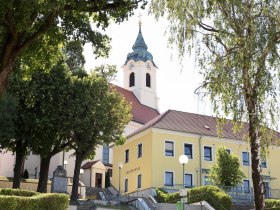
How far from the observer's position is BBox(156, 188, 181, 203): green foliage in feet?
107

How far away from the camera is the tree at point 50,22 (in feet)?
42.9

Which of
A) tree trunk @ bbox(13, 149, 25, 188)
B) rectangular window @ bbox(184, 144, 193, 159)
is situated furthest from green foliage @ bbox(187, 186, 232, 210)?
rectangular window @ bbox(184, 144, 193, 159)

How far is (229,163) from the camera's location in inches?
1369

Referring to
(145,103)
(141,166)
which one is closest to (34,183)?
(141,166)

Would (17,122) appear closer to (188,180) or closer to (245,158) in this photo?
(188,180)

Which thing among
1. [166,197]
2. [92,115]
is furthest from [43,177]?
[166,197]

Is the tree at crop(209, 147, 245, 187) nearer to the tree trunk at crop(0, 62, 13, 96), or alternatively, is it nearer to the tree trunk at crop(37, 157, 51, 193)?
the tree trunk at crop(37, 157, 51, 193)

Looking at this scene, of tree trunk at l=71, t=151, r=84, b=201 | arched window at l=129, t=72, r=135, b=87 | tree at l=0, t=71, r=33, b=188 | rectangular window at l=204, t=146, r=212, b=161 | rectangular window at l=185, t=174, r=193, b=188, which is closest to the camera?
tree at l=0, t=71, r=33, b=188

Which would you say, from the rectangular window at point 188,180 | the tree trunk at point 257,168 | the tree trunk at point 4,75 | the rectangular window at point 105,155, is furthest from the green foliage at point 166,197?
the tree trunk at point 4,75

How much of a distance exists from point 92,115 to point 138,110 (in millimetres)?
34225

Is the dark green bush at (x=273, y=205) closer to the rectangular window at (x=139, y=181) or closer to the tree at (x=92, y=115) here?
the tree at (x=92, y=115)

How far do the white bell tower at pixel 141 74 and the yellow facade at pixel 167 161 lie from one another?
2626 centimetres

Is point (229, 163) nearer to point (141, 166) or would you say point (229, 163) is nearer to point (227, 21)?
point (141, 166)

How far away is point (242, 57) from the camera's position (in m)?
14.8
